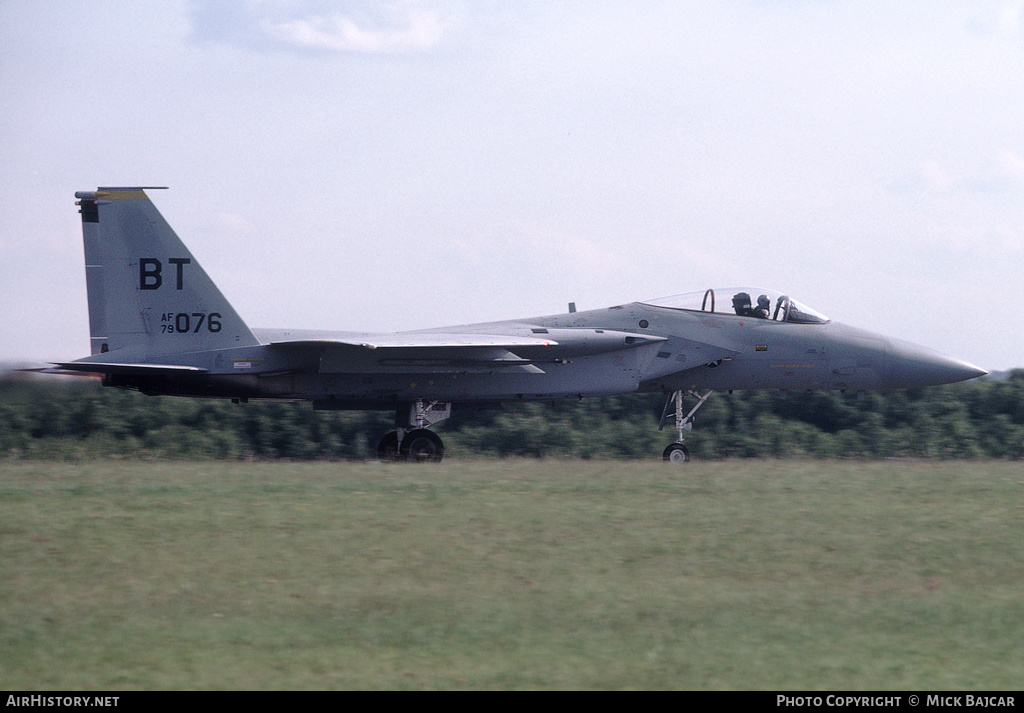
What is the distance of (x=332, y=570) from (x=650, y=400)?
2151 cm

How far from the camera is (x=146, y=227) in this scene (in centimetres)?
1805

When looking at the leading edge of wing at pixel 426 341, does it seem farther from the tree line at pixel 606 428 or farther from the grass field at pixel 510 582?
the tree line at pixel 606 428

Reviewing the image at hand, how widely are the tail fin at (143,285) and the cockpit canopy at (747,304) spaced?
8126mm

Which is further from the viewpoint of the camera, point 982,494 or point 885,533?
point 982,494

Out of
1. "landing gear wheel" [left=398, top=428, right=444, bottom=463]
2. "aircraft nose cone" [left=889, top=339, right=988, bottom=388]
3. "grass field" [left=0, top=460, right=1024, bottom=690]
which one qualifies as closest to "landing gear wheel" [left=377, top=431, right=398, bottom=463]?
"landing gear wheel" [left=398, top=428, right=444, bottom=463]

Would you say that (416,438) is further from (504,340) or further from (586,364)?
(586,364)

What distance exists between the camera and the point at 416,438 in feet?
61.8

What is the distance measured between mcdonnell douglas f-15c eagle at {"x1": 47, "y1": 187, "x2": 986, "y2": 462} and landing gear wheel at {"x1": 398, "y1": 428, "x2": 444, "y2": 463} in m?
0.02

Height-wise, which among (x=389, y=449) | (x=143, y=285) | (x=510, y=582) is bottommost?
(x=510, y=582)

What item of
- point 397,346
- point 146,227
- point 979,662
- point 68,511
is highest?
point 146,227

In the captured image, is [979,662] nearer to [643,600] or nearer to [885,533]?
[643,600]

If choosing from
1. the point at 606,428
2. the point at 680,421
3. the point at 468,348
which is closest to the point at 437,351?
the point at 468,348

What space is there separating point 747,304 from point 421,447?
6602 millimetres
